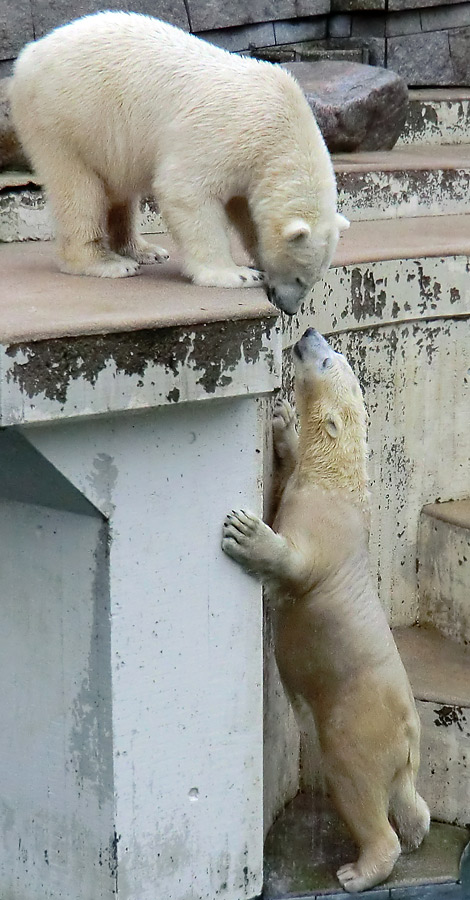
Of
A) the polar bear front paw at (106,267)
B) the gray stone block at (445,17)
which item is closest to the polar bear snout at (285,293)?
the polar bear front paw at (106,267)

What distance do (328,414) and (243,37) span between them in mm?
4145

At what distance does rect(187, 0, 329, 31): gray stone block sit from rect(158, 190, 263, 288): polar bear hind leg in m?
3.91

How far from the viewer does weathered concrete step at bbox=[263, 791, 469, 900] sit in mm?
3098

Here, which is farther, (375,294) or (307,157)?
(375,294)

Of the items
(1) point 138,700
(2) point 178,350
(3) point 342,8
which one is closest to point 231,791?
(1) point 138,700

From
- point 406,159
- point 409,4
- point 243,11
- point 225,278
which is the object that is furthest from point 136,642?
point 409,4

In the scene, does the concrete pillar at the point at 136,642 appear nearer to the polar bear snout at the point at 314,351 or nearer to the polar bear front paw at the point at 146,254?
the polar bear snout at the point at 314,351

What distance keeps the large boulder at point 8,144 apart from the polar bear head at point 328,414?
1660mm

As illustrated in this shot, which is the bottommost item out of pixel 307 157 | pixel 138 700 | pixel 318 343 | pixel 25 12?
pixel 138 700

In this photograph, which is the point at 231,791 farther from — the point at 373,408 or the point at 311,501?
the point at 373,408

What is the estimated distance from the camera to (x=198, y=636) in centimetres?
270

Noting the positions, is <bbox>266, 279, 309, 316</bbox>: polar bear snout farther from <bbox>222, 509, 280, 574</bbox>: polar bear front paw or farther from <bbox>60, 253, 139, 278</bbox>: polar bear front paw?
<bbox>222, 509, 280, 574</bbox>: polar bear front paw

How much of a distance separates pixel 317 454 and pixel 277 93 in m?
0.91

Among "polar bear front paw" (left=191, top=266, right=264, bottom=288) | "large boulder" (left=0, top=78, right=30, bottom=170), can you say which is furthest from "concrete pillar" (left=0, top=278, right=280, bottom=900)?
"large boulder" (left=0, top=78, right=30, bottom=170)
